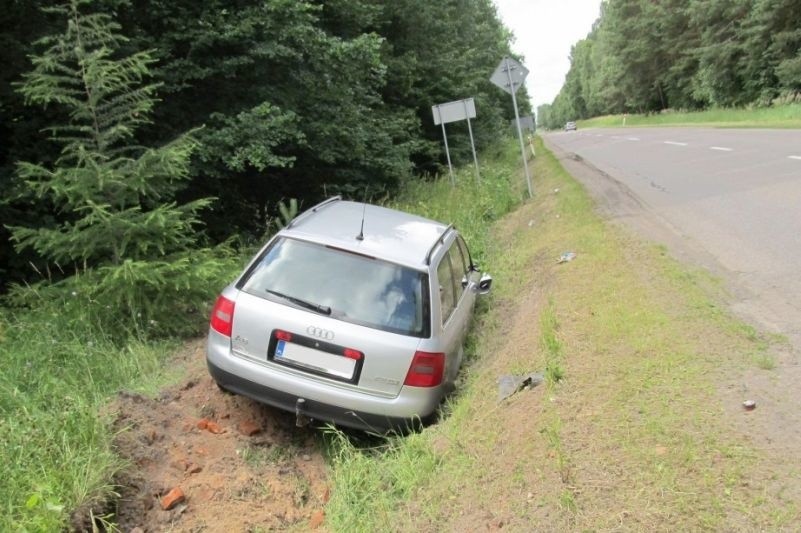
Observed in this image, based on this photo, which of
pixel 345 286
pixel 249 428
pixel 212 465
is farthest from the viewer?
pixel 249 428

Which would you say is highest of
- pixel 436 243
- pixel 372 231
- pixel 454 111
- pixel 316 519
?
pixel 454 111

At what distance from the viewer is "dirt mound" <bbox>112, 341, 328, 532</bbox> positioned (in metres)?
3.65

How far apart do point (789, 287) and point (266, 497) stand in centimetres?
524

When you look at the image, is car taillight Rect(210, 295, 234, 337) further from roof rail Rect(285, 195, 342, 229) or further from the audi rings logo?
roof rail Rect(285, 195, 342, 229)

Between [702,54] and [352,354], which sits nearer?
[352,354]

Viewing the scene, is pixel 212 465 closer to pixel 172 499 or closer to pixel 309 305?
pixel 172 499

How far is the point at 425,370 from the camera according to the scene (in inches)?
171

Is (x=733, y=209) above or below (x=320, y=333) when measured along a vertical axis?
below

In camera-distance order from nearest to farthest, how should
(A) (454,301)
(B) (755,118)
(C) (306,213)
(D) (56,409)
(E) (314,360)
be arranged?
(E) (314,360), (D) (56,409), (A) (454,301), (C) (306,213), (B) (755,118)

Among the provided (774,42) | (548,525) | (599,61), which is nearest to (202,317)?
(548,525)

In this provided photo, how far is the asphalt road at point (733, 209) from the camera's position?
5.90m

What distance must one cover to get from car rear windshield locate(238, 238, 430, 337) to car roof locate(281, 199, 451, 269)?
105 mm

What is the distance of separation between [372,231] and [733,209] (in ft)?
23.1

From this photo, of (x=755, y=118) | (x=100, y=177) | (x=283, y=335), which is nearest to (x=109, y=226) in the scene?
(x=100, y=177)
